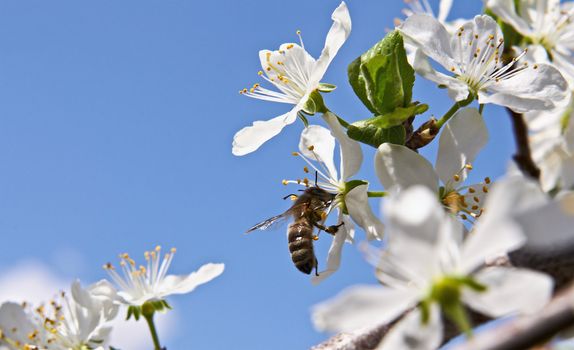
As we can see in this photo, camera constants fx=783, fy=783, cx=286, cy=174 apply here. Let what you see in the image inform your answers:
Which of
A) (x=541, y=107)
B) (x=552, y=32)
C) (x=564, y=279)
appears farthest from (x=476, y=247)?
(x=552, y=32)

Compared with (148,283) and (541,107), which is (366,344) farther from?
(148,283)

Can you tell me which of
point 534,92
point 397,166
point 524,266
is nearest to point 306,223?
point 397,166

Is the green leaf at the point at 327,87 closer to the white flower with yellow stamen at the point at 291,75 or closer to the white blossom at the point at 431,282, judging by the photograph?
the white flower with yellow stamen at the point at 291,75

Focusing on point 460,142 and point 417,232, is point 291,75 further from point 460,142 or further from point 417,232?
point 417,232

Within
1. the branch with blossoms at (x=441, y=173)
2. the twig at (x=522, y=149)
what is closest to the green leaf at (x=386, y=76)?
the branch with blossoms at (x=441, y=173)

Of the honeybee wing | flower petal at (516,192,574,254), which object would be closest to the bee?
the honeybee wing

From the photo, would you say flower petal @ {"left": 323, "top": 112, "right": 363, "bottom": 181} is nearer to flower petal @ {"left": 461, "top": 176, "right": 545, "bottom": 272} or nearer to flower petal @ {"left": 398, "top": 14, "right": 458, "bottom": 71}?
flower petal @ {"left": 398, "top": 14, "right": 458, "bottom": 71}
